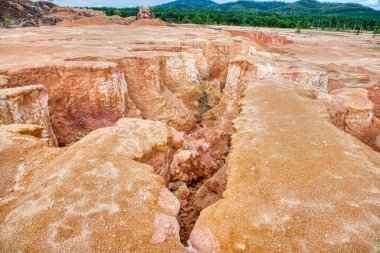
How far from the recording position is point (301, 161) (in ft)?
19.5

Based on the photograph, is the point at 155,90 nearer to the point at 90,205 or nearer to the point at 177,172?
the point at 177,172

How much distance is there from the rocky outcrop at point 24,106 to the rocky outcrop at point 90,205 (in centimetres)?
223

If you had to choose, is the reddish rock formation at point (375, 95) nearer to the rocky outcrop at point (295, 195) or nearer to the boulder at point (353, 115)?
the boulder at point (353, 115)

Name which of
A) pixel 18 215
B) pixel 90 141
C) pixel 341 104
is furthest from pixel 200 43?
pixel 18 215

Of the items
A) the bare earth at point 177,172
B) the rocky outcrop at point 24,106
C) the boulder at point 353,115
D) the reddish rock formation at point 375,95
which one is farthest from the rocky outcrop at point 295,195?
the reddish rock formation at point 375,95

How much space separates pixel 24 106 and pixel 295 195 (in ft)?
28.8

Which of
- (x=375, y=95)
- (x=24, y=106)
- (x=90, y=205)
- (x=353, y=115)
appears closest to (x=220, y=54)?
(x=375, y=95)

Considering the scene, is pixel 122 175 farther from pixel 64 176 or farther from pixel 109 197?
pixel 64 176

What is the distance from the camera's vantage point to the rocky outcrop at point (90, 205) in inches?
176

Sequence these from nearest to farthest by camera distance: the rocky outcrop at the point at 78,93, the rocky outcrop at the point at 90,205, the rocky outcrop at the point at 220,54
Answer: the rocky outcrop at the point at 90,205 → the rocky outcrop at the point at 78,93 → the rocky outcrop at the point at 220,54

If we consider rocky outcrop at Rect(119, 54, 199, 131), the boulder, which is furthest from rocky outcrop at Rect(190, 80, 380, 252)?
rocky outcrop at Rect(119, 54, 199, 131)

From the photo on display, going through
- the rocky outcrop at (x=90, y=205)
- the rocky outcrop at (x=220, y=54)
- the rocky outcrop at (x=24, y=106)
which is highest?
the rocky outcrop at (x=220, y=54)

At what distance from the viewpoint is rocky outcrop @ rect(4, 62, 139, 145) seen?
450 inches

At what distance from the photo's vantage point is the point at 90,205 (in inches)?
200
